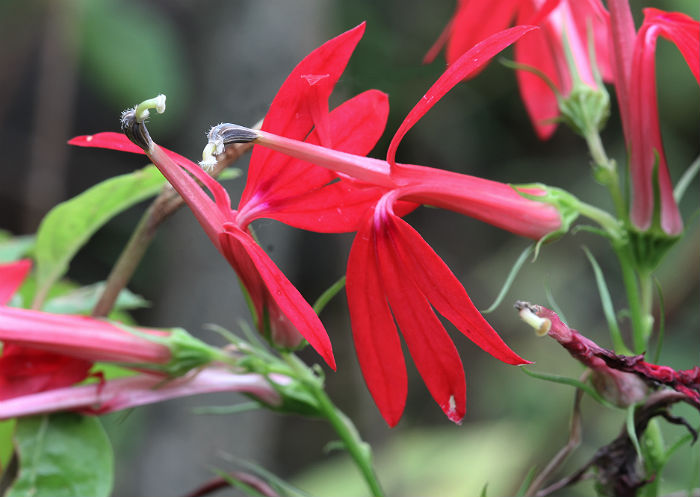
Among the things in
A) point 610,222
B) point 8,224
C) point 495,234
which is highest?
point 610,222

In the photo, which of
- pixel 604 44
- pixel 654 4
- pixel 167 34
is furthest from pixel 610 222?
pixel 167 34

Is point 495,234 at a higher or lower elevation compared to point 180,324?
lower

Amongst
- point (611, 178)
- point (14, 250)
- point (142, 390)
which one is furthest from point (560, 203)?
point (14, 250)

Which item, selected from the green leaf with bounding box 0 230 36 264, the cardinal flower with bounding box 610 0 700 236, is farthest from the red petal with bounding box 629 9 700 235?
the green leaf with bounding box 0 230 36 264

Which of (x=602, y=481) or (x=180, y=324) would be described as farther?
(x=180, y=324)

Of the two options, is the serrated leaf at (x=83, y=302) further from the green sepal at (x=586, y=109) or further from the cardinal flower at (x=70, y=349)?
the green sepal at (x=586, y=109)

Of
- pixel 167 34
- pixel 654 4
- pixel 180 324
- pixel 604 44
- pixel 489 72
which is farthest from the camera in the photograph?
pixel 489 72

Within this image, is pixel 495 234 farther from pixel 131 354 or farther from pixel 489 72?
pixel 131 354

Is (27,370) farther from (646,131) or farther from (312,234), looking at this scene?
(312,234)
